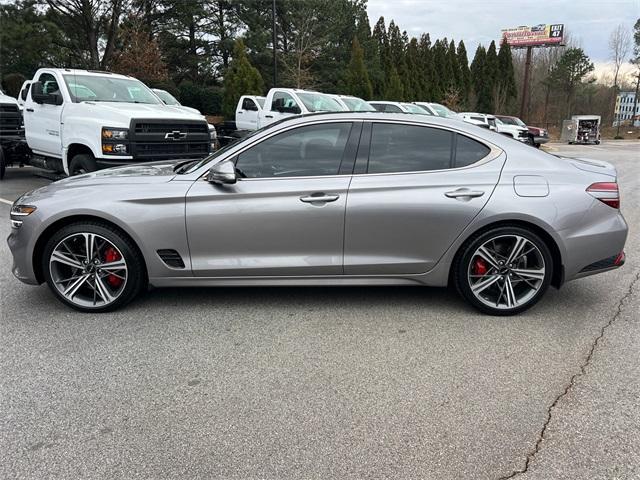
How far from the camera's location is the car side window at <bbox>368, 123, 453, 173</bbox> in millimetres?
4156

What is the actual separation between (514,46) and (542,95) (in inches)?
282

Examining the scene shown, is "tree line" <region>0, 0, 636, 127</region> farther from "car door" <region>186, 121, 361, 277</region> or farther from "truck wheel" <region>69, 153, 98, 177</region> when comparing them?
"car door" <region>186, 121, 361, 277</region>

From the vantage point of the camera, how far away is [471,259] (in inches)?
163

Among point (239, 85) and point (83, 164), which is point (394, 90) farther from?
point (83, 164)

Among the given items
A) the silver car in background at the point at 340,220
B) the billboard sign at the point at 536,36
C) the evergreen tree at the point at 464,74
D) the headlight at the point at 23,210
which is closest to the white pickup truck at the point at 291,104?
the silver car in background at the point at 340,220

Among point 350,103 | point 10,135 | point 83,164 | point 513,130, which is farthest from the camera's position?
point 513,130

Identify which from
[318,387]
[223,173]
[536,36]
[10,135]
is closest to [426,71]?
[536,36]

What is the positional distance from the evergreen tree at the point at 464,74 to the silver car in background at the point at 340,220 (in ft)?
162

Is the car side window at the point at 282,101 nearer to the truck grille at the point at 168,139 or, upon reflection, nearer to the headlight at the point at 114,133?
the truck grille at the point at 168,139

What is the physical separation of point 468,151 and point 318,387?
2276 millimetres

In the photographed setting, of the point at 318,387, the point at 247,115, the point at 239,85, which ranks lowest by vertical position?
the point at 318,387

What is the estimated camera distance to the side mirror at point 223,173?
3932mm

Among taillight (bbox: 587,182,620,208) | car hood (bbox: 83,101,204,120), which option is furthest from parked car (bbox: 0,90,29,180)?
taillight (bbox: 587,182,620,208)

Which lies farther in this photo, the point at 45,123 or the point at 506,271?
the point at 45,123
